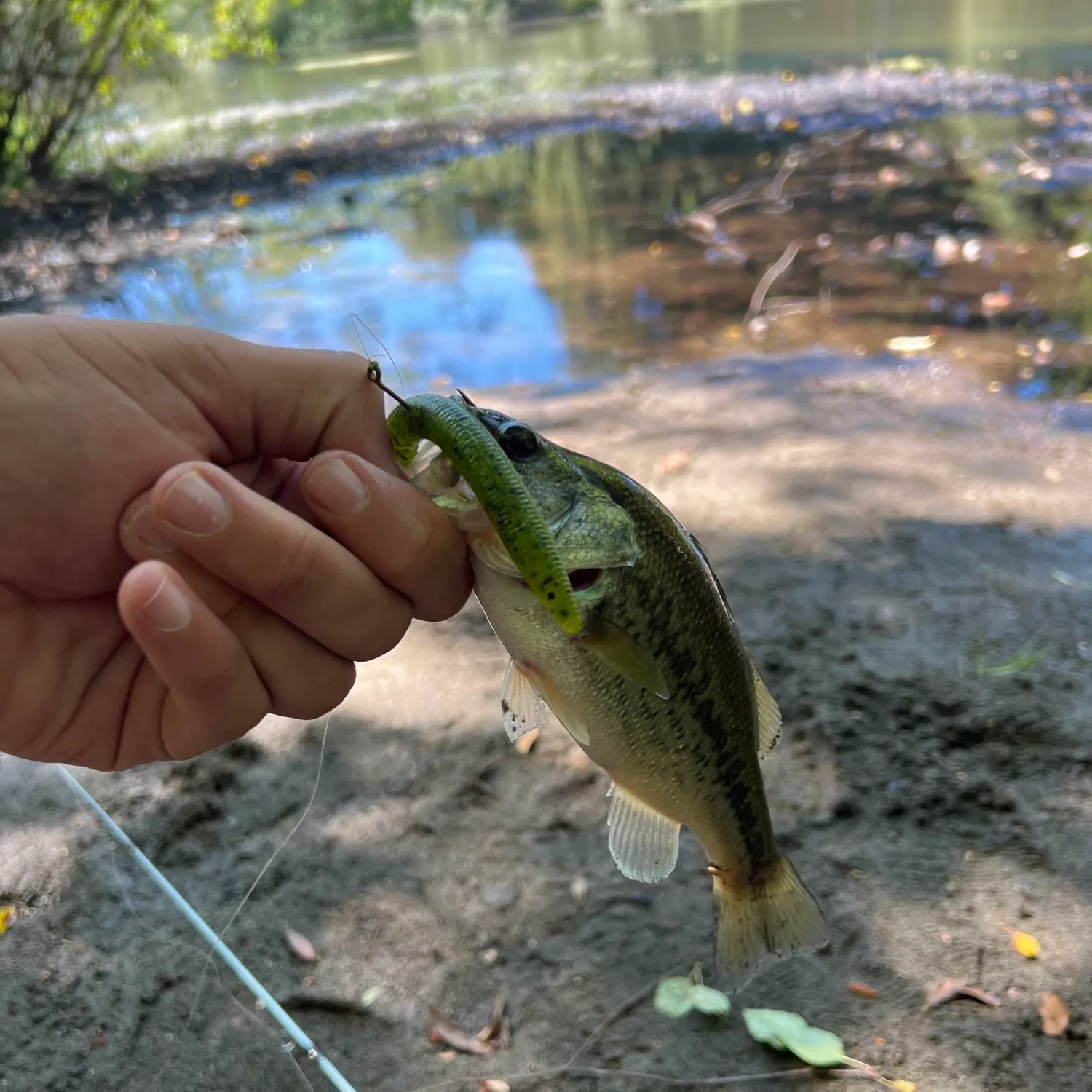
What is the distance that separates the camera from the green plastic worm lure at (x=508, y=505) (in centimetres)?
148

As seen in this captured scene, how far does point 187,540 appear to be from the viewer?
154cm

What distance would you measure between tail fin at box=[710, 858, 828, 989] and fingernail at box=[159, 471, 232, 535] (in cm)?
138

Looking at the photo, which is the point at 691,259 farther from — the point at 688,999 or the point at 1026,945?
the point at 688,999

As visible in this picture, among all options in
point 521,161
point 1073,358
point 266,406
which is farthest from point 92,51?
point 266,406

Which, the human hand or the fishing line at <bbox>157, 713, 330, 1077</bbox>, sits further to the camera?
the fishing line at <bbox>157, 713, 330, 1077</bbox>

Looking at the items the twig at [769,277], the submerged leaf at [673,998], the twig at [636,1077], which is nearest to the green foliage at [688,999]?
the submerged leaf at [673,998]

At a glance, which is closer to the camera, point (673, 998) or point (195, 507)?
point (195, 507)

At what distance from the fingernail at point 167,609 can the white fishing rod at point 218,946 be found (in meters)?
1.35

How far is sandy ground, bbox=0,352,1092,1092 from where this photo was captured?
2398 mm

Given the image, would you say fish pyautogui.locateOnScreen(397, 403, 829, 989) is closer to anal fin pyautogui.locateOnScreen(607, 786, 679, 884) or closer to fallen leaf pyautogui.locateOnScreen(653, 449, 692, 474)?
anal fin pyautogui.locateOnScreen(607, 786, 679, 884)

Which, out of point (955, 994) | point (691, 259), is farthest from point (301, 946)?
point (691, 259)

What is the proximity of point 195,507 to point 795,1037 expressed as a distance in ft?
6.51

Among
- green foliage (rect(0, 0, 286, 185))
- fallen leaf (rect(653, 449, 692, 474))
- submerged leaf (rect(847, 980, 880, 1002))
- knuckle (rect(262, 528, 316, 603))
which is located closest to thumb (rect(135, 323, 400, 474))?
knuckle (rect(262, 528, 316, 603))

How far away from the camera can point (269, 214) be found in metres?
12.4
